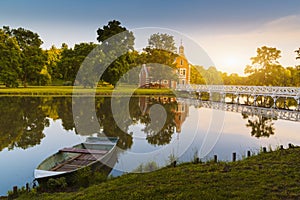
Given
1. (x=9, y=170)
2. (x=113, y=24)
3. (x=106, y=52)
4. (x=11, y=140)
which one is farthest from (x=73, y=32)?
(x=9, y=170)

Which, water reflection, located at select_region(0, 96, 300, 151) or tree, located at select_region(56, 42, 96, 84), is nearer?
water reflection, located at select_region(0, 96, 300, 151)

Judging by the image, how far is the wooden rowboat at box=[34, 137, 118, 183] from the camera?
24.4ft

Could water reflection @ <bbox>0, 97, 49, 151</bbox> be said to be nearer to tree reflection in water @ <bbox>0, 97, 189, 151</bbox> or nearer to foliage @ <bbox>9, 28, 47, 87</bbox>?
tree reflection in water @ <bbox>0, 97, 189, 151</bbox>

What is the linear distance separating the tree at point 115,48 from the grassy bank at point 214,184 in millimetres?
36454

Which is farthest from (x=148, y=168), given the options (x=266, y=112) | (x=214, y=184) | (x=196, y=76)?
(x=196, y=76)

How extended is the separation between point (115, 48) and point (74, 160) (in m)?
38.3

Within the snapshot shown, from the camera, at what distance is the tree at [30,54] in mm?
48969

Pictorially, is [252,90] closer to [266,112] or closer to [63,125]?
[266,112]

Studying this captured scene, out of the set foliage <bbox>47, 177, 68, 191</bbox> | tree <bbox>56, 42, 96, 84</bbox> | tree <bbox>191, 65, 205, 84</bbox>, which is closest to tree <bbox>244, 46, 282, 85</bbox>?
tree <bbox>191, 65, 205, 84</bbox>

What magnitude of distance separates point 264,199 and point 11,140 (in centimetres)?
1245

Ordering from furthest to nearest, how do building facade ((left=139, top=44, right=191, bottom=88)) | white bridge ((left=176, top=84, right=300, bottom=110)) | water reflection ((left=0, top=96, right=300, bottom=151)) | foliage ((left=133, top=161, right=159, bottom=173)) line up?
building facade ((left=139, top=44, right=191, bottom=88)) < white bridge ((left=176, top=84, right=300, bottom=110)) < water reflection ((left=0, top=96, right=300, bottom=151)) < foliage ((left=133, top=161, right=159, bottom=173))

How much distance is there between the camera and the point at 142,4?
82.2 feet

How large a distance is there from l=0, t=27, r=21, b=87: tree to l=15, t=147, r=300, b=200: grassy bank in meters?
42.3

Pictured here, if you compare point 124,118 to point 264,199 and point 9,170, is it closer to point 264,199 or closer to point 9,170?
point 9,170
